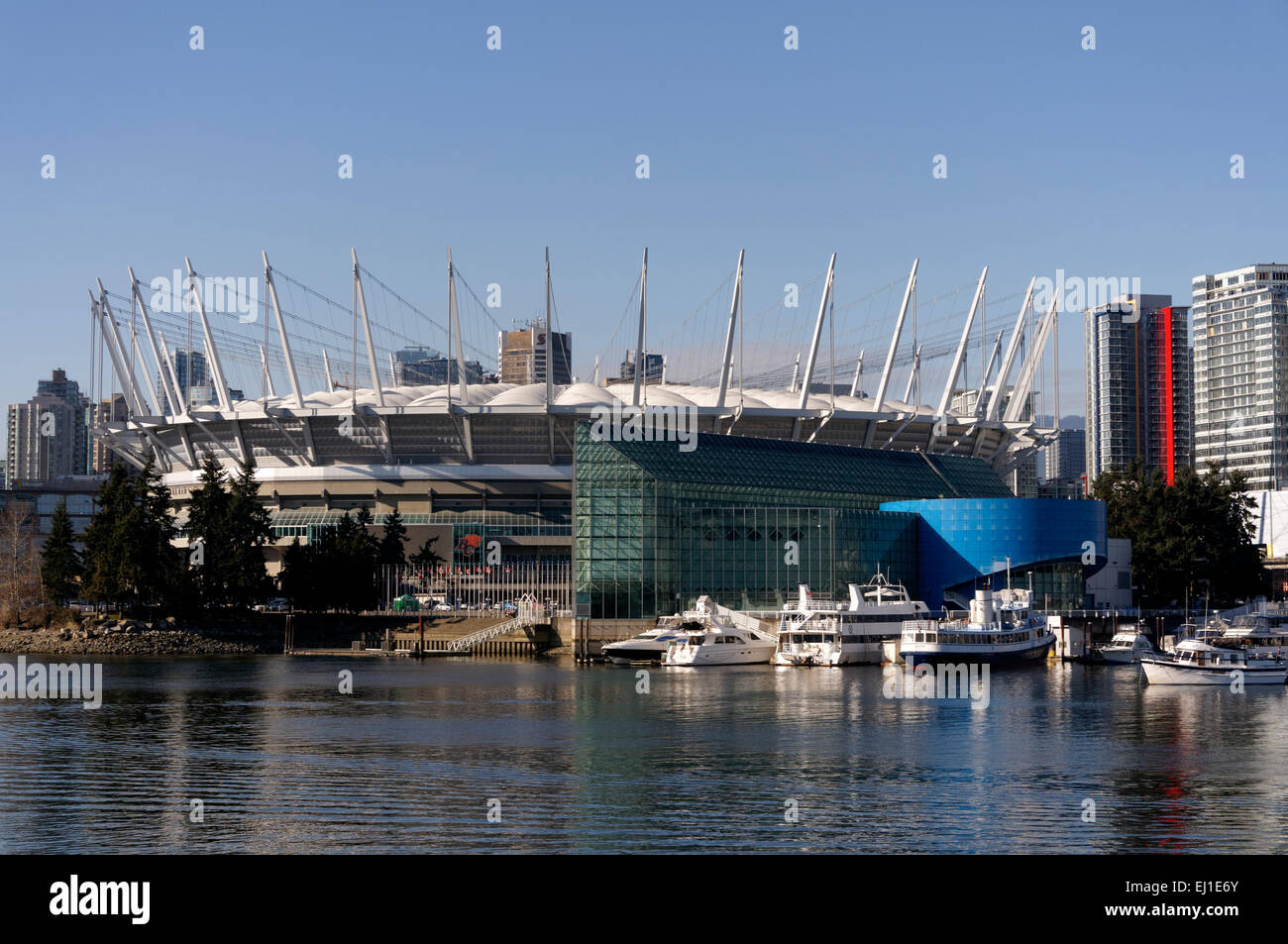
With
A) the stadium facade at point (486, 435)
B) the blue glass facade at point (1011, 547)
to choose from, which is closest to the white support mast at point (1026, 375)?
the stadium facade at point (486, 435)

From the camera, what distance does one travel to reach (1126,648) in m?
88.4

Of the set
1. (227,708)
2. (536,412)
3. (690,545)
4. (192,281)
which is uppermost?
(192,281)

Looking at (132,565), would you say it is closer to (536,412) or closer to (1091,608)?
(536,412)

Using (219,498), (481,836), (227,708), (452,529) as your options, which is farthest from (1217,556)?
(481,836)

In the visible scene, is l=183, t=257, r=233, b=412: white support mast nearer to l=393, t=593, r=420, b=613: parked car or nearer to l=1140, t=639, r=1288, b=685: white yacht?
l=393, t=593, r=420, b=613: parked car

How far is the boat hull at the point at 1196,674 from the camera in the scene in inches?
2719

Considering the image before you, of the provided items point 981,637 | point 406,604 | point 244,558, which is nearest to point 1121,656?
point 981,637

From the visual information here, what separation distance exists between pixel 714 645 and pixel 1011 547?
28.0 meters

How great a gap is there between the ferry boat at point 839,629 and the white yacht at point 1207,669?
629 inches

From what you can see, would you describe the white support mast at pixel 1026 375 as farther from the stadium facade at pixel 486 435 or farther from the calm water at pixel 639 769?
the calm water at pixel 639 769

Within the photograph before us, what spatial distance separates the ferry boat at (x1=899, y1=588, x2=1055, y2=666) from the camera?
7738cm

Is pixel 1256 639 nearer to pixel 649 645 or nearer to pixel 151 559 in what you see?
pixel 649 645

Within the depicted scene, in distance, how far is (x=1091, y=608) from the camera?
105 metres
